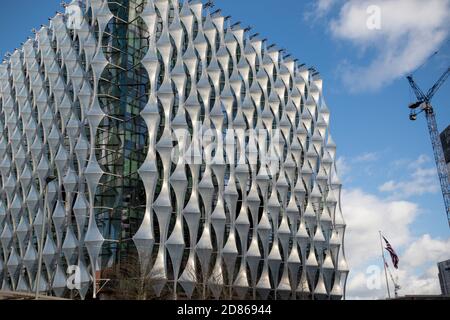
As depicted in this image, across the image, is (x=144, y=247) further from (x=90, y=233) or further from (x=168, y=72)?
(x=168, y=72)

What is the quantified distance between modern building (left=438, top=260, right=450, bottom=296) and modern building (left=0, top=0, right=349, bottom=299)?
65674mm

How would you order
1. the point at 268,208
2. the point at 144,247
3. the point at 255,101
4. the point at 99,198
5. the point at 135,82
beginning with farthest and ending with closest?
the point at 255,101 → the point at 268,208 → the point at 135,82 → the point at 99,198 → the point at 144,247

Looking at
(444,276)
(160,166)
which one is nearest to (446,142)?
(444,276)

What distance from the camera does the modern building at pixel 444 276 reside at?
117200mm

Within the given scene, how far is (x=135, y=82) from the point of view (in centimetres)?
5250

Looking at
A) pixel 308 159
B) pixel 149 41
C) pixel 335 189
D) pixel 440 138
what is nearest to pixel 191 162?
pixel 149 41

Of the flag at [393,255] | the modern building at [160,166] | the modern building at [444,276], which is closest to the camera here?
the modern building at [160,166]

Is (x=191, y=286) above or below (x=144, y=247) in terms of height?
below

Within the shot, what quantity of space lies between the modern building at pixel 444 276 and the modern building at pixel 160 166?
6567cm

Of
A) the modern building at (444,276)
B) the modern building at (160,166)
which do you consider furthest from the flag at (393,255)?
the modern building at (444,276)

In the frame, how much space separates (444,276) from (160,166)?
96608 mm

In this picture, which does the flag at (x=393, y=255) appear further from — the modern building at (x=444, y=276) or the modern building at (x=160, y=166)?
the modern building at (x=444, y=276)

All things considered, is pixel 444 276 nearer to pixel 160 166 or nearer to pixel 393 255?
pixel 393 255

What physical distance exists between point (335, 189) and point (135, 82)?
30.9 meters
